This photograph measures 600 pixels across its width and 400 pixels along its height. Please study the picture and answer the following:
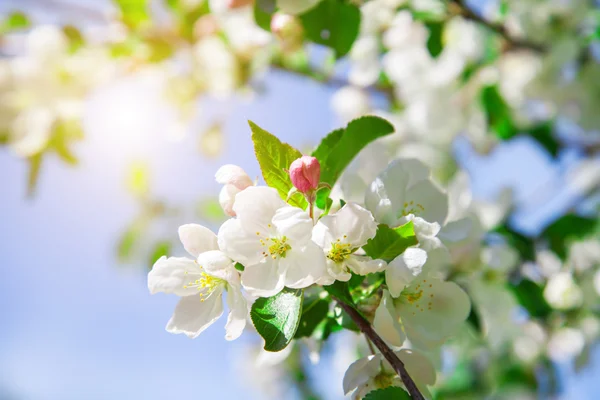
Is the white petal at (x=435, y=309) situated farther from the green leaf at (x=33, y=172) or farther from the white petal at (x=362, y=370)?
the green leaf at (x=33, y=172)

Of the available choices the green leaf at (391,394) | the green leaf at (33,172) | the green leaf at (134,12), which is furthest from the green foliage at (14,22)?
the green leaf at (391,394)

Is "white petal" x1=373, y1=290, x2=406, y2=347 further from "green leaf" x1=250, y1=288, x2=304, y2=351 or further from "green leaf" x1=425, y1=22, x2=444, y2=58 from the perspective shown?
"green leaf" x1=425, y1=22, x2=444, y2=58

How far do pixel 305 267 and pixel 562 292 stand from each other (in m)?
0.93

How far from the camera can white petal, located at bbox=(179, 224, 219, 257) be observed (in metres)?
0.60

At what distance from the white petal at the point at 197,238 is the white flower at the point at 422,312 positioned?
207mm

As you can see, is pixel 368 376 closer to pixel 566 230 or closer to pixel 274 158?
pixel 274 158

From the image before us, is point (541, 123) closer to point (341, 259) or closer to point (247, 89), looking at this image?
point (247, 89)

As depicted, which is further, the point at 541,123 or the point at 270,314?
the point at 541,123

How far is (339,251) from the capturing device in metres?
0.58

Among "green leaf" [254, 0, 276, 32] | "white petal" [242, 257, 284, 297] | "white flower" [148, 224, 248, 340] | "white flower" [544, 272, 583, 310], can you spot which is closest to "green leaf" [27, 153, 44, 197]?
"green leaf" [254, 0, 276, 32]

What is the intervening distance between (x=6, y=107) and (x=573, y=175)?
92.2 inches

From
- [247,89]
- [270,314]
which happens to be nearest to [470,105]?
[247,89]

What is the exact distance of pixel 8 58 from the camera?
4.91ft

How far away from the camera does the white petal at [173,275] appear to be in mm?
613
